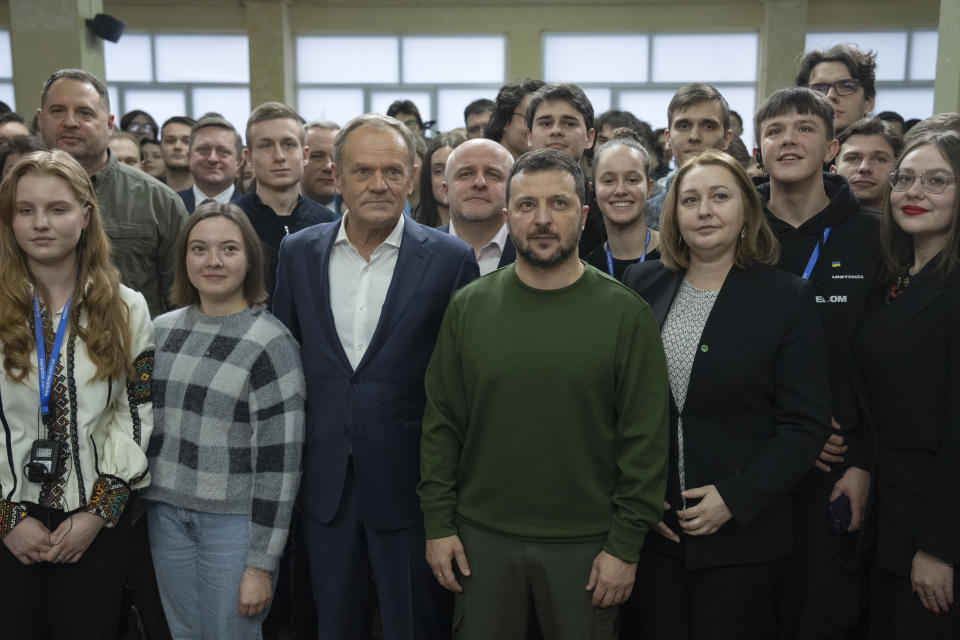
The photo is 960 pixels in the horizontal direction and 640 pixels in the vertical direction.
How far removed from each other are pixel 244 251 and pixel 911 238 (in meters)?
1.99

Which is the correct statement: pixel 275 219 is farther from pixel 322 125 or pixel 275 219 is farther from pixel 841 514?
pixel 841 514

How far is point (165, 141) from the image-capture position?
4.85m

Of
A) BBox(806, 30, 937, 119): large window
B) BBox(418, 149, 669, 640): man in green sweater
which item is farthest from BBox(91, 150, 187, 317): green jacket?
BBox(806, 30, 937, 119): large window

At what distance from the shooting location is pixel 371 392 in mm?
2104

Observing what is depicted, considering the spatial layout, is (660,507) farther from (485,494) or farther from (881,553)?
(881,553)

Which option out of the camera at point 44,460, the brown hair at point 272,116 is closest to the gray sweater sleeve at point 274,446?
the camera at point 44,460

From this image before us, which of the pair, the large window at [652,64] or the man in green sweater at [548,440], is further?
the large window at [652,64]

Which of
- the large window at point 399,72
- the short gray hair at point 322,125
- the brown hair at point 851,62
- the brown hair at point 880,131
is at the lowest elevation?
the brown hair at point 880,131

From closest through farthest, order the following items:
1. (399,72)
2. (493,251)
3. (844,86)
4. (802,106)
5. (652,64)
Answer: (802,106), (493,251), (844,86), (652,64), (399,72)

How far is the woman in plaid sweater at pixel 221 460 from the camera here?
207 cm

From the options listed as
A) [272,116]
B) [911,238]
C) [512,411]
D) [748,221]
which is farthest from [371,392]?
[272,116]

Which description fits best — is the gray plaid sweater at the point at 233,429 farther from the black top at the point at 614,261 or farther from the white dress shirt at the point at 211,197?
the white dress shirt at the point at 211,197

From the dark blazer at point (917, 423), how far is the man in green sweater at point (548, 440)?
67 cm

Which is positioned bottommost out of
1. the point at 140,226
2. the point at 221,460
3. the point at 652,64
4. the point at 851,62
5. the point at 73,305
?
the point at 221,460
